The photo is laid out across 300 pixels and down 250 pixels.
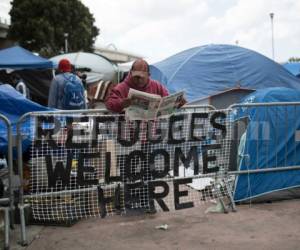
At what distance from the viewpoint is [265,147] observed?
616 centimetres

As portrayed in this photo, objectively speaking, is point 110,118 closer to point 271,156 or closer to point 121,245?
point 121,245

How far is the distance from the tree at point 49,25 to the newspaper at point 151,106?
3511 centimetres

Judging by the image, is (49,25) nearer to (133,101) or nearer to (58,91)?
(58,91)

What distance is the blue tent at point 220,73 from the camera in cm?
1168

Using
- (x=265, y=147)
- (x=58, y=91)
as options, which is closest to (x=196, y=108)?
(x=265, y=147)

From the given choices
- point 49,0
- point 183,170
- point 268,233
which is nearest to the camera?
point 268,233

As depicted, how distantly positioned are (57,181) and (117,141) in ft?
2.45

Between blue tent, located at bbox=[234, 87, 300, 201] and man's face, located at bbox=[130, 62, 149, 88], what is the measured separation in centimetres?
122

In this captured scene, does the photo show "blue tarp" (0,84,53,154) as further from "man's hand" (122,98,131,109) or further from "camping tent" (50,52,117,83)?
"camping tent" (50,52,117,83)

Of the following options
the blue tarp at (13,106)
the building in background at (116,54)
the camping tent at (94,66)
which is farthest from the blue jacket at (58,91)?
the building in background at (116,54)

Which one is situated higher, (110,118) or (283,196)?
(110,118)

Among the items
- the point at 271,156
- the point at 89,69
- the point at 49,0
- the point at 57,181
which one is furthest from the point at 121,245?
the point at 49,0

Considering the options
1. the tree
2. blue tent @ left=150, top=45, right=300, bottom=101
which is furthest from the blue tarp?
the tree

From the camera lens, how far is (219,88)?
11.6 m
